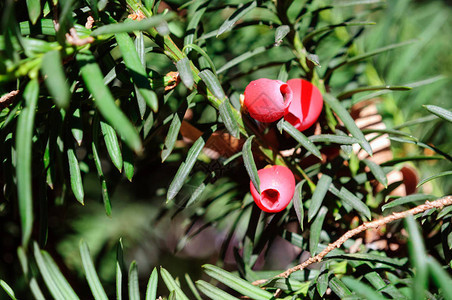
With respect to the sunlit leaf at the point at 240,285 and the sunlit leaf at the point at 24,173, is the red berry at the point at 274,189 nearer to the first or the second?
the sunlit leaf at the point at 240,285

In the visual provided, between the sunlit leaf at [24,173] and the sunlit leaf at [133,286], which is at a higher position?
the sunlit leaf at [24,173]

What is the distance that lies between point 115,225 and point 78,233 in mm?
141

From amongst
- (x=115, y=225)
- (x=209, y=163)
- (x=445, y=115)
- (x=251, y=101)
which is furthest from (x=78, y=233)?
(x=445, y=115)

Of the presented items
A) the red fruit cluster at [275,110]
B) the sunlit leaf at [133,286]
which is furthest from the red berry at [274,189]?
the sunlit leaf at [133,286]

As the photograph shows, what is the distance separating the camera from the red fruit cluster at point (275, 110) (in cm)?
30

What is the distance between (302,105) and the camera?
1.12 feet

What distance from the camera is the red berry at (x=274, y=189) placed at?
12.2 inches

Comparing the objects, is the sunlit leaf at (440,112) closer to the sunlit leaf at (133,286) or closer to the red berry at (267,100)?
the red berry at (267,100)

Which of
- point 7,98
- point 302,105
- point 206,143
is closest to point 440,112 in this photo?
point 302,105

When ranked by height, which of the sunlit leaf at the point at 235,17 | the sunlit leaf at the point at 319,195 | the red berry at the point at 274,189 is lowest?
the sunlit leaf at the point at 319,195

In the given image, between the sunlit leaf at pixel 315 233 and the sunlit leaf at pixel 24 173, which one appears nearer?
the sunlit leaf at pixel 24 173

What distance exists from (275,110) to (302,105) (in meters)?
0.05

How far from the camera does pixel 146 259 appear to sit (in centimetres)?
70

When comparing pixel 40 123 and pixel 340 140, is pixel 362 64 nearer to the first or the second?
pixel 340 140
